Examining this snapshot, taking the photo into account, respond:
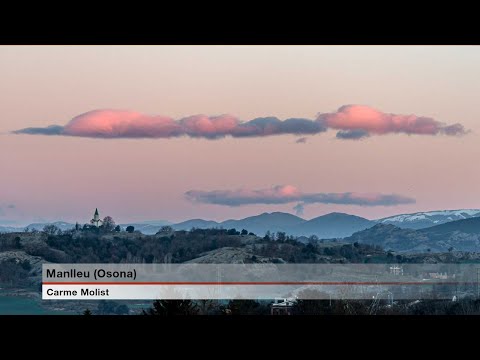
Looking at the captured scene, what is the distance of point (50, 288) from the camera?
19.5 feet

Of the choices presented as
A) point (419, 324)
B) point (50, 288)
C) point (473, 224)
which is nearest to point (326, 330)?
point (419, 324)

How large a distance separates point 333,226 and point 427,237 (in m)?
2.56

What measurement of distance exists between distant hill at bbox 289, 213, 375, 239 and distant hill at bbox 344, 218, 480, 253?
0.50 feet

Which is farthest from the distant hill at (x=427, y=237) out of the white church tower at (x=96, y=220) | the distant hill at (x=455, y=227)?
the white church tower at (x=96, y=220)

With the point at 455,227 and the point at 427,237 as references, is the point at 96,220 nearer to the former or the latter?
the point at 427,237

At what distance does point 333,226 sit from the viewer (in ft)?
51.4

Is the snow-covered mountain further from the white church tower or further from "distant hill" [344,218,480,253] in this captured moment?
the white church tower

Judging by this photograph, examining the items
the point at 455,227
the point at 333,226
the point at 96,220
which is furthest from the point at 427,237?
the point at 96,220

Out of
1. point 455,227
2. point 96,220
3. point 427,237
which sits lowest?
point 427,237

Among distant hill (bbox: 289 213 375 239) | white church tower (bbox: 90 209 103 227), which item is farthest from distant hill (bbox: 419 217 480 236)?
white church tower (bbox: 90 209 103 227)

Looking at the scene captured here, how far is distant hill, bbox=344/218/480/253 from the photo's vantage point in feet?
51.3

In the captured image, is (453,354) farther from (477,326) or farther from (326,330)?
(326,330)

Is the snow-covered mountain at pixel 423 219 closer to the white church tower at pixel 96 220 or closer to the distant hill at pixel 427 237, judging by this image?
the distant hill at pixel 427 237

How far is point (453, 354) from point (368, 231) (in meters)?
11.8
